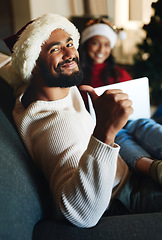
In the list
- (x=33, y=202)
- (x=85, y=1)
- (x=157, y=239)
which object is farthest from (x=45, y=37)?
(x=85, y=1)

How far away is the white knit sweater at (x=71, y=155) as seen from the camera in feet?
2.09

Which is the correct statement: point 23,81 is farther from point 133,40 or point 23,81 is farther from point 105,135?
point 133,40

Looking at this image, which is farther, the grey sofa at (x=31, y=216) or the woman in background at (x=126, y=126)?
the woman in background at (x=126, y=126)

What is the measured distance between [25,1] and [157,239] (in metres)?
2.72

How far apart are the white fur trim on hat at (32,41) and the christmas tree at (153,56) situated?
3.92 ft

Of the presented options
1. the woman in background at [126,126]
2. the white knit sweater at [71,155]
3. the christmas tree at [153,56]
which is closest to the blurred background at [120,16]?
the christmas tree at [153,56]

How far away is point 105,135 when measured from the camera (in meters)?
0.63

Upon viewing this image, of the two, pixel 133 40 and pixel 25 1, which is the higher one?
pixel 25 1

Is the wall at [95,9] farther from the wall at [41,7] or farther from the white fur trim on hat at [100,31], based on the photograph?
the white fur trim on hat at [100,31]

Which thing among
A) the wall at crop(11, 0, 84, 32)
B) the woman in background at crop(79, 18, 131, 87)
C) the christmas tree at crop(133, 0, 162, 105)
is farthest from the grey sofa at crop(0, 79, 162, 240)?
the wall at crop(11, 0, 84, 32)

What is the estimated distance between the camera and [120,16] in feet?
9.75

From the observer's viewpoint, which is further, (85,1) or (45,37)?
(85,1)

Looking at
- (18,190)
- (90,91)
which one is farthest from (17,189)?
(90,91)

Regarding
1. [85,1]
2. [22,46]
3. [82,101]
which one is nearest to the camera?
[22,46]
